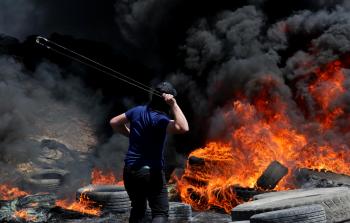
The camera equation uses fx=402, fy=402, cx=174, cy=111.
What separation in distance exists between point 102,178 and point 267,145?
6.92 metres

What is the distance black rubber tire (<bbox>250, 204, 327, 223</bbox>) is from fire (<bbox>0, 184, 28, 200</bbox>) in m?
10.3

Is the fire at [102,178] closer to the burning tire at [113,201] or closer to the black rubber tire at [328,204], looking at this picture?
the burning tire at [113,201]

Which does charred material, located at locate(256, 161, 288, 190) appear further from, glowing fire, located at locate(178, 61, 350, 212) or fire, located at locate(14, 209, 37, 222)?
fire, located at locate(14, 209, 37, 222)

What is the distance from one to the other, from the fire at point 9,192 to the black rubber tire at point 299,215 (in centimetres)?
1029

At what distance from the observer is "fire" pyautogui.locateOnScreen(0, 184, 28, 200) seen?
13.7 metres

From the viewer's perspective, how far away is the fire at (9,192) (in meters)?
13.7

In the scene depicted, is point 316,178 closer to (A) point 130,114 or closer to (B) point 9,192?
(A) point 130,114

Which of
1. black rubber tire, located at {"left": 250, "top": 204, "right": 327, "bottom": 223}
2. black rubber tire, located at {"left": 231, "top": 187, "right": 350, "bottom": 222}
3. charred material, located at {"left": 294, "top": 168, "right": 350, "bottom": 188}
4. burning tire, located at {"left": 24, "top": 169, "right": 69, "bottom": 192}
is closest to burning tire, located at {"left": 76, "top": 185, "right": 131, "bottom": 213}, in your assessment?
black rubber tire, located at {"left": 231, "top": 187, "right": 350, "bottom": 222}

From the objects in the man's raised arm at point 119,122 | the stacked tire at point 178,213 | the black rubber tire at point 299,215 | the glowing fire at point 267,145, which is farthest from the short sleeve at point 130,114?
the glowing fire at point 267,145

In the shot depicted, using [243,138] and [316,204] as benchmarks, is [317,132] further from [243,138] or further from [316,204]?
[316,204]

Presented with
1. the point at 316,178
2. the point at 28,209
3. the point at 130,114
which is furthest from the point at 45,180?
the point at 130,114

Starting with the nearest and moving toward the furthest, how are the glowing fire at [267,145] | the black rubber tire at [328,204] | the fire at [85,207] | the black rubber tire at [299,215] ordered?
the black rubber tire at [299,215], the black rubber tire at [328,204], the fire at [85,207], the glowing fire at [267,145]

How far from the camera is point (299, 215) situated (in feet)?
18.7

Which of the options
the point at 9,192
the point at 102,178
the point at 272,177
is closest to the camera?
the point at 272,177
